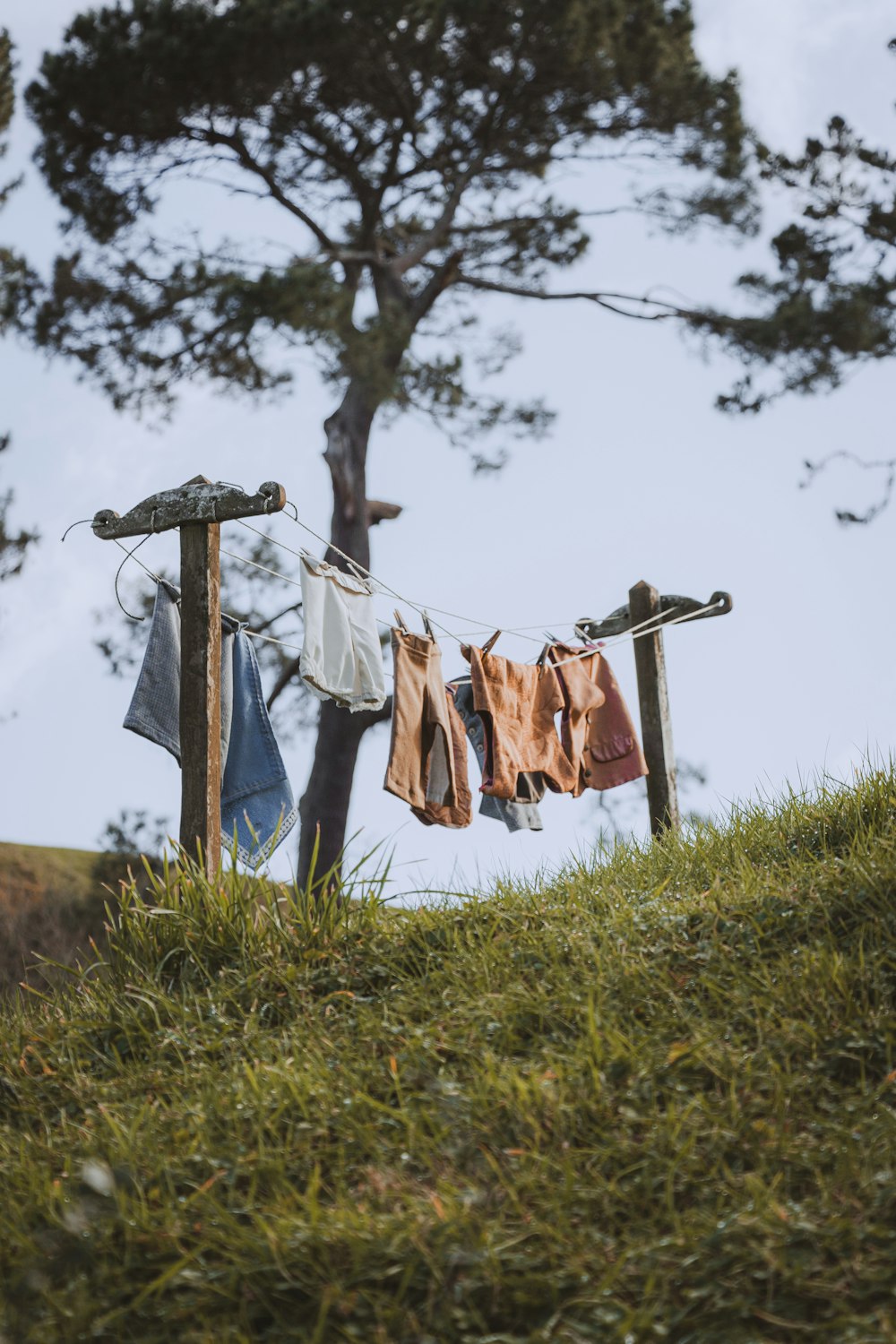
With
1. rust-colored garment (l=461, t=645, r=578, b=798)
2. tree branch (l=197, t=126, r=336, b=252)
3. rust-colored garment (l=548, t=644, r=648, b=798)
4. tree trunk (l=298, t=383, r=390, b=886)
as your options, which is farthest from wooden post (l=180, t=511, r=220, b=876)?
tree branch (l=197, t=126, r=336, b=252)

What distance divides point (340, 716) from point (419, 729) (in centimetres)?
478

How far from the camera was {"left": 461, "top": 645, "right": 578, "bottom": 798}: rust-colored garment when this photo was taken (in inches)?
210

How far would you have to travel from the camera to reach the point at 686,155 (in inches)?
426

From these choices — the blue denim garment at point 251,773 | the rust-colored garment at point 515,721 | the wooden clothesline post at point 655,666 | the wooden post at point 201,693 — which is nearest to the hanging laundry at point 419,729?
the rust-colored garment at point 515,721

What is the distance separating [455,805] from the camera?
16.9ft

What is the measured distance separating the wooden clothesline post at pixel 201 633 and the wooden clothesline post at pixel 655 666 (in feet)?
7.42

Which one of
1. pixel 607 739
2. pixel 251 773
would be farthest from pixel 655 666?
pixel 251 773

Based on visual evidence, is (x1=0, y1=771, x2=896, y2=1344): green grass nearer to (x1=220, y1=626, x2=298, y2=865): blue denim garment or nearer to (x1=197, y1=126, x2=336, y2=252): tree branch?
(x1=220, y1=626, x2=298, y2=865): blue denim garment

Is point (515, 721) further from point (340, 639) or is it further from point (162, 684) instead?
point (162, 684)

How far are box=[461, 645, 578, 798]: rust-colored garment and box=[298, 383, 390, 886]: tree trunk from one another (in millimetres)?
3971

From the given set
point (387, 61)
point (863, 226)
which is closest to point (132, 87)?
point (387, 61)

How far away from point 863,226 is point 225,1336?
10.2 metres

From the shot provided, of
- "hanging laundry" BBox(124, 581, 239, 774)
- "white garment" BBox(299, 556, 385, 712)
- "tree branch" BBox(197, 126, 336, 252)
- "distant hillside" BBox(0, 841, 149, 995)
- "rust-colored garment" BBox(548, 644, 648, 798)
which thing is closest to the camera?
"hanging laundry" BBox(124, 581, 239, 774)

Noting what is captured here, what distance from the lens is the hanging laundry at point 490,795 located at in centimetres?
557
